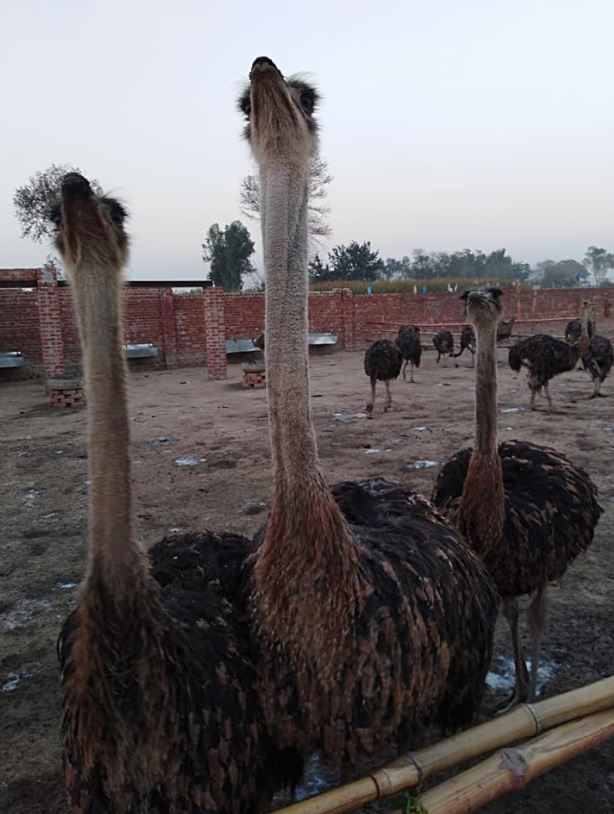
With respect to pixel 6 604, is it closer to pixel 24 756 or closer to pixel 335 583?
pixel 24 756

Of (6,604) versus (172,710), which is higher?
(172,710)

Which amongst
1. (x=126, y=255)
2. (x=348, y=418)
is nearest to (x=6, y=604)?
(x=126, y=255)

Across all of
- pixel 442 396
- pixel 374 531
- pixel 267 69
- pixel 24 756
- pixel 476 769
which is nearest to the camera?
pixel 476 769

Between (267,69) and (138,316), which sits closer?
(267,69)

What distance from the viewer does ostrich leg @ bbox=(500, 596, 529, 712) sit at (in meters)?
2.80

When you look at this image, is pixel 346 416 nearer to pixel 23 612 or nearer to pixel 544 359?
pixel 544 359

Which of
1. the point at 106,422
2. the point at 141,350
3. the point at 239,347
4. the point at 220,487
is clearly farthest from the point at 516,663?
the point at 239,347

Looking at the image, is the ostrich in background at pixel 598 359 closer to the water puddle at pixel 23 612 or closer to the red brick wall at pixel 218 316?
the red brick wall at pixel 218 316

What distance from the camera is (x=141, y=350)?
51.6ft

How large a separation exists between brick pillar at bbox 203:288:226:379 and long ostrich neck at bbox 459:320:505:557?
38.4 feet

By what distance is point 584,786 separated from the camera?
226 cm

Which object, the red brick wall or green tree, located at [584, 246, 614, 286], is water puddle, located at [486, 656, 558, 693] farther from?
green tree, located at [584, 246, 614, 286]

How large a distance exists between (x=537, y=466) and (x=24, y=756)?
2.59 m

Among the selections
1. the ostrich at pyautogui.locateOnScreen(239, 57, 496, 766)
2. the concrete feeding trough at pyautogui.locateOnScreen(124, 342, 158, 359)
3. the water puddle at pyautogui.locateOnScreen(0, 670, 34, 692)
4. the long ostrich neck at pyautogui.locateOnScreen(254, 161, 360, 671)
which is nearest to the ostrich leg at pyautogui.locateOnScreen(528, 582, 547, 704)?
the ostrich at pyautogui.locateOnScreen(239, 57, 496, 766)
